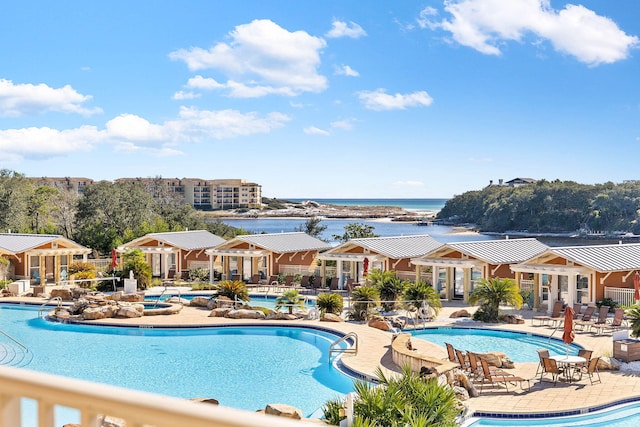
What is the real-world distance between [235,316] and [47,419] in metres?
22.1

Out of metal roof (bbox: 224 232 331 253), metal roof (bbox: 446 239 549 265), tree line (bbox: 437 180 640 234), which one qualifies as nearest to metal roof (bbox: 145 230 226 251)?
metal roof (bbox: 224 232 331 253)

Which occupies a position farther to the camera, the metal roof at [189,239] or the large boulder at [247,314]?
the metal roof at [189,239]

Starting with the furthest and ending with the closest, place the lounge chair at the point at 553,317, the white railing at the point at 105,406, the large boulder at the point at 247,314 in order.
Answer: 1. the large boulder at the point at 247,314
2. the lounge chair at the point at 553,317
3. the white railing at the point at 105,406

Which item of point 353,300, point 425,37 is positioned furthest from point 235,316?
point 425,37

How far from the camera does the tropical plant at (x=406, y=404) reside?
9.14 metres

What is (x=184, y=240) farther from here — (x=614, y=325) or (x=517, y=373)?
(x=517, y=373)

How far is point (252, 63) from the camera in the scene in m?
27.1

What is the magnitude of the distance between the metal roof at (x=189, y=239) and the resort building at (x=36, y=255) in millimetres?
4313

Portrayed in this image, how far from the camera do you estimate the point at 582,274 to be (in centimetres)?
2431

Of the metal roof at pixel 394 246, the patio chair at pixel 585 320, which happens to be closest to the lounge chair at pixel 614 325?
the patio chair at pixel 585 320

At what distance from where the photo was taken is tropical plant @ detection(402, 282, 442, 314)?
23.1m

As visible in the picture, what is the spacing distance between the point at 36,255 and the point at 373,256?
54.3 feet

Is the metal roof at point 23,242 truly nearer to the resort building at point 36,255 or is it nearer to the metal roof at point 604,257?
the resort building at point 36,255

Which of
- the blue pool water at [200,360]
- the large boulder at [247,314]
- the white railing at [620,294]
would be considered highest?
the white railing at [620,294]
